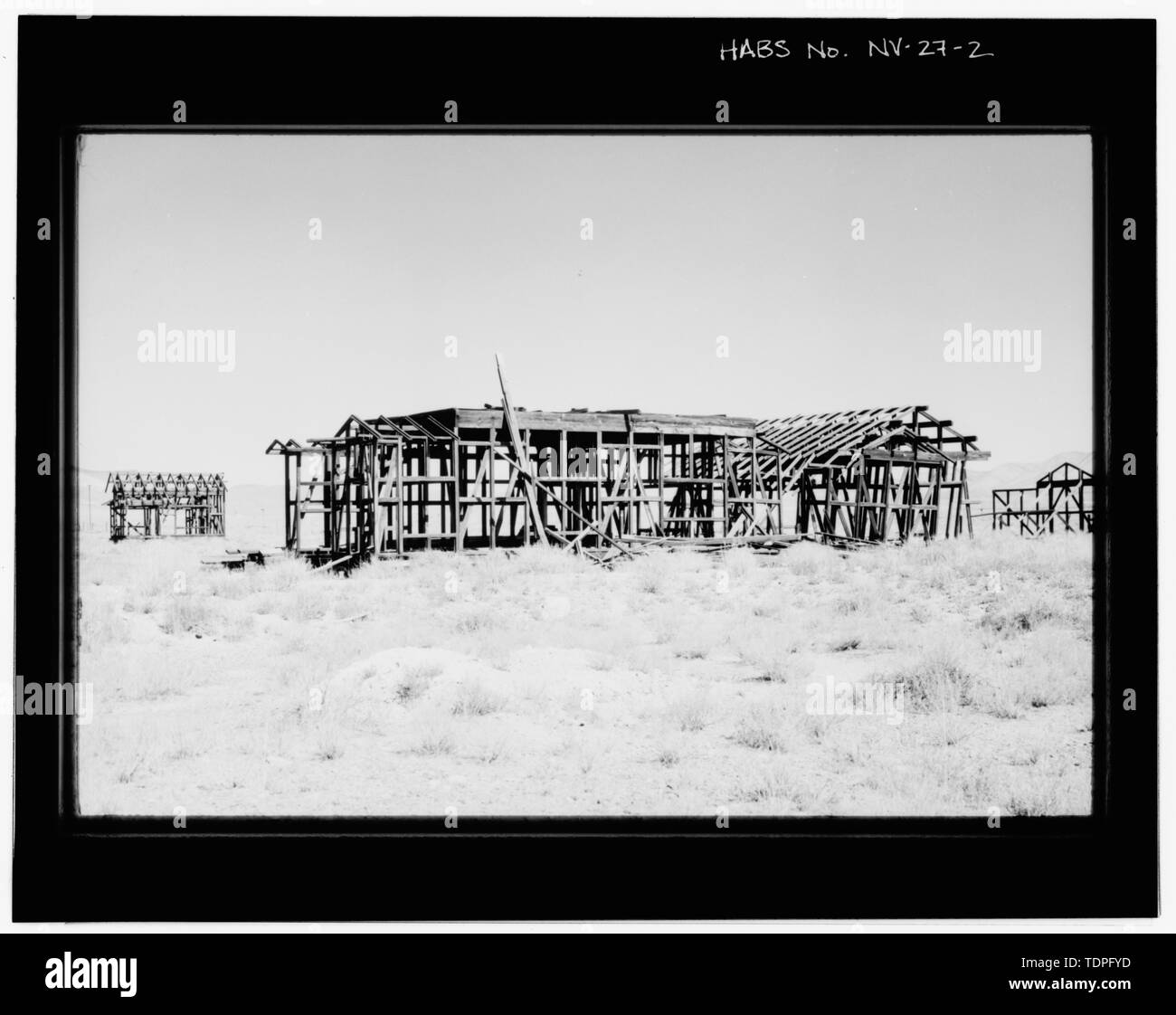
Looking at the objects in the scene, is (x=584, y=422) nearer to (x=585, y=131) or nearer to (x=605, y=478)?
(x=605, y=478)

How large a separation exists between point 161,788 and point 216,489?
1150 inches

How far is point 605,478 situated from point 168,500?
62.0 ft

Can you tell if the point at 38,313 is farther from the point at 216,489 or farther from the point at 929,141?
the point at 216,489

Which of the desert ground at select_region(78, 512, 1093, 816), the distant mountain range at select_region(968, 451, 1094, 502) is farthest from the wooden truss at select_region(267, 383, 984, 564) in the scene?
the distant mountain range at select_region(968, 451, 1094, 502)

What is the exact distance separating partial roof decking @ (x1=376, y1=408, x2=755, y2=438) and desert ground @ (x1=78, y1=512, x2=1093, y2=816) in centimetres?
457

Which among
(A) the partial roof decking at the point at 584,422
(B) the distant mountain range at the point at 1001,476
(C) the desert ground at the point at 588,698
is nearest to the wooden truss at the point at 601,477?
(A) the partial roof decking at the point at 584,422

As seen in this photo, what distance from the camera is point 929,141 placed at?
5422mm

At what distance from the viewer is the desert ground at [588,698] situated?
6.37 m

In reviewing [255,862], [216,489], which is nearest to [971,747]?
[255,862]

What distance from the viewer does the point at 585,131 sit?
4.83m

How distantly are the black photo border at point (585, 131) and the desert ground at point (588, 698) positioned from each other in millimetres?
299

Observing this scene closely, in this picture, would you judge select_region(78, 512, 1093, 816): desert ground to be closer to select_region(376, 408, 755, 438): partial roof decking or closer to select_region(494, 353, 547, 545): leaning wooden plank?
select_region(494, 353, 547, 545): leaning wooden plank

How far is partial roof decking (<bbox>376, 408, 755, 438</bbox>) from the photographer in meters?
18.3
